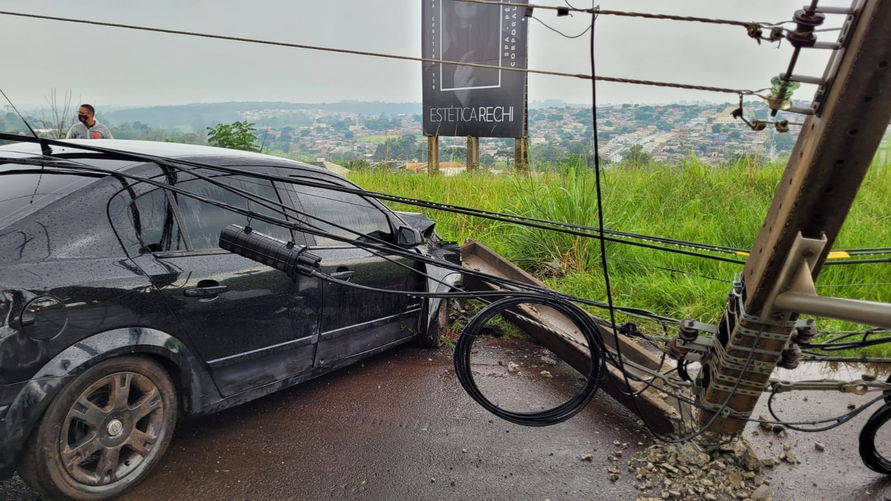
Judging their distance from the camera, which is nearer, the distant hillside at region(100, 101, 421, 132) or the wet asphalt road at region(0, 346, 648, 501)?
the wet asphalt road at region(0, 346, 648, 501)

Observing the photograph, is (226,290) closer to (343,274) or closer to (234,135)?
(343,274)

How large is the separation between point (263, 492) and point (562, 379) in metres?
2.48

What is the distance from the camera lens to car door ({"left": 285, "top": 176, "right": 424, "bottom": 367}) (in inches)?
149

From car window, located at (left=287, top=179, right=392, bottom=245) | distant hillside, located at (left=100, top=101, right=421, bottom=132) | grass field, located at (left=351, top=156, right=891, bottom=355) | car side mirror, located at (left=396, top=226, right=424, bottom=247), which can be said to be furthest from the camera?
distant hillside, located at (left=100, top=101, right=421, bottom=132)

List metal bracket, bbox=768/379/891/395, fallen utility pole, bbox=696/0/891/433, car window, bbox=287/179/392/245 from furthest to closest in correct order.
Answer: car window, bbox=287/179/392/245
metal bracket, bbox=768/379/891/395
fallen utility pole, bbox=696/0/891/433

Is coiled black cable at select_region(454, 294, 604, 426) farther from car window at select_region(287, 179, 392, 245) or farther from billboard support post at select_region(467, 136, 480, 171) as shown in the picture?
billboard support post at select_region(467, 136, 480, 171)

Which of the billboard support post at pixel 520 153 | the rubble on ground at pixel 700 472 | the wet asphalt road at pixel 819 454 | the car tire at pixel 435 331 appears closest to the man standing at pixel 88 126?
the car tire at pixel 435 331

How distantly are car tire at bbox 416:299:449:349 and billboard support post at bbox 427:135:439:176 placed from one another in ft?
21.1

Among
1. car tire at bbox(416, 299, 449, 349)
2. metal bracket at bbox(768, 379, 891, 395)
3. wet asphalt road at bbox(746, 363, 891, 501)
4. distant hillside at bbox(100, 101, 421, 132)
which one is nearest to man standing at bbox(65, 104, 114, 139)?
distant hillside at bbox(100, 101, 421, 132)

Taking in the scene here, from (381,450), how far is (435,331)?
1.51 metres

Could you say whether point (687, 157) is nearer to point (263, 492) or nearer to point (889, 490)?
point (889, 490)

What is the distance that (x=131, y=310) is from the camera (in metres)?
2.72

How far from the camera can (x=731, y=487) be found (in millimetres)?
3150

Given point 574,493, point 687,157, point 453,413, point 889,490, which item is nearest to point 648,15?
point 574,493
